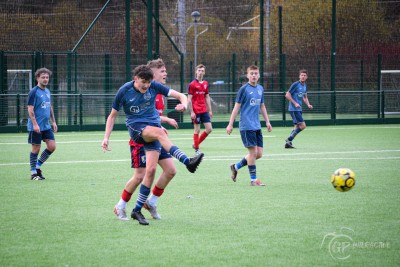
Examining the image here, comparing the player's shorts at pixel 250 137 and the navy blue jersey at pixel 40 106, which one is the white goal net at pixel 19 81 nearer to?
the navy blue jersey at pixel 40 106

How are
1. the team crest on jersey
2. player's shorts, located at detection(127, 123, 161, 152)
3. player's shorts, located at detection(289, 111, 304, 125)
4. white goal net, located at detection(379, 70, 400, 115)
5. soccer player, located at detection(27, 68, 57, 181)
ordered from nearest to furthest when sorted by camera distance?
1. player's shorts, located at detection(127, 123, 161, 152)
2. the team crest on jersey
3. soccer player, located at detection(27, 68, 57, 181)
4. player's shorts, located at detection(289, 111, 304, 125)
5. white goal net, located at detection(379, 70, 400, 115)

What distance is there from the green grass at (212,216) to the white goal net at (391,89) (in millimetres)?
13463

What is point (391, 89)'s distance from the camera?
3069 cm

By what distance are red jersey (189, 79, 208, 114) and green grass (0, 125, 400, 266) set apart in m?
2.25

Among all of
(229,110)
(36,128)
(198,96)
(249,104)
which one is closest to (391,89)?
(229,110)

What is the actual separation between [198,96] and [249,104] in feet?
18.5

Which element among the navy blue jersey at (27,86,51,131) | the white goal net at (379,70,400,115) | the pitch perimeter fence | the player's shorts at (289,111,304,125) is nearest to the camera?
the navy blue jersey at (27,86,51,131)

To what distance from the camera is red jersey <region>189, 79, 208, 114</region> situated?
17000 millimetres

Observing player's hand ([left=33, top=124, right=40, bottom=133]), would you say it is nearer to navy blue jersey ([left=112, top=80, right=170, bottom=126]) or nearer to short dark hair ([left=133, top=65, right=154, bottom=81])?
navy blue jersey ([left=112, top=80, right=170, bottom=126])

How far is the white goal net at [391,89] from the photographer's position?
91.9ft

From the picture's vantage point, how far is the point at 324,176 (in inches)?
464

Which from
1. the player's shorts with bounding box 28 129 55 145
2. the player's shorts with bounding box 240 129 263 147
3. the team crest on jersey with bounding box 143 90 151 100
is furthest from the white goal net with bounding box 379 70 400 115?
the team crest on jersey with bounding box 143 90 151 100

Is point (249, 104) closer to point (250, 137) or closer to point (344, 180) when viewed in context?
point (250, 137)

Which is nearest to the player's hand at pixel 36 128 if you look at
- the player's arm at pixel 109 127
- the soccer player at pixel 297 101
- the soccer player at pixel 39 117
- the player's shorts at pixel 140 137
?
the soccer player at pixel 39 117
